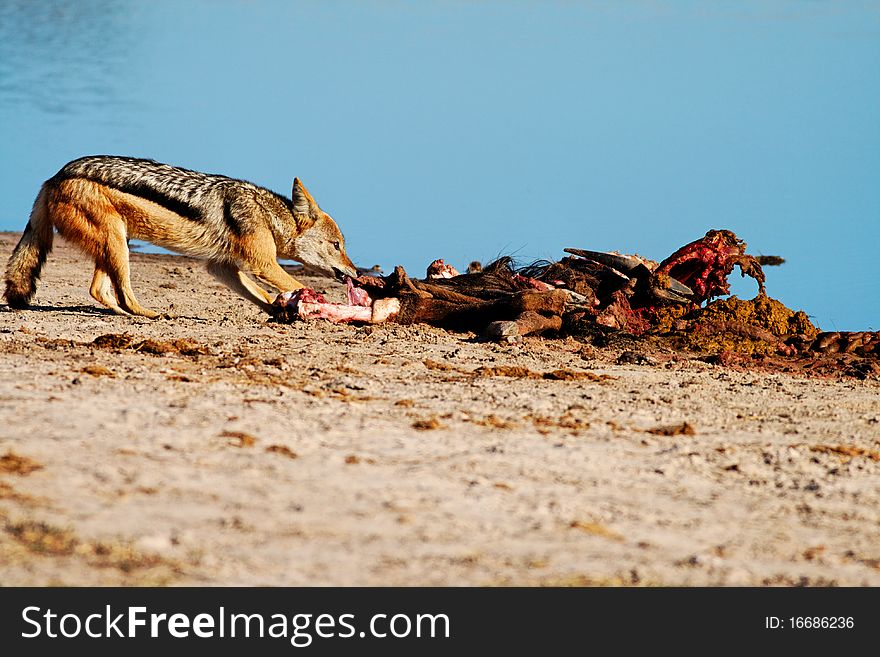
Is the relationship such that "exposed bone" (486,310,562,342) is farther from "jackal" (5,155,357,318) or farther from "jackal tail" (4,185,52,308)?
"jackal tail" (4,185,52,308)

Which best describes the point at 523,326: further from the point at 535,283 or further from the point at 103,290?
the point at 103,290

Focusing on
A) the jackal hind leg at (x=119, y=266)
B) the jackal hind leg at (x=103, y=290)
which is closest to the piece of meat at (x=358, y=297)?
the jackal hind leg at (x=119, y=266)

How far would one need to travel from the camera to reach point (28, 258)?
37.6 ft

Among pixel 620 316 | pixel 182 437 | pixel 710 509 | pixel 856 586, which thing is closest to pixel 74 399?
pixel 182 437

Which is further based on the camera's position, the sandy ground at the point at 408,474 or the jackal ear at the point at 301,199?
the jackal ear at the point at 301,199

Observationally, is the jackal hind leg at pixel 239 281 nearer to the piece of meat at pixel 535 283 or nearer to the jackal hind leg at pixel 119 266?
the jackal hind leg at pixel 119 266

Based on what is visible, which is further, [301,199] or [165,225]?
[301,199]

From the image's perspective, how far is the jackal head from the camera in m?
12.2

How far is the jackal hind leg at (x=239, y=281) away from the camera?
1209 cm

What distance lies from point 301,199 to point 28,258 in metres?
3.23

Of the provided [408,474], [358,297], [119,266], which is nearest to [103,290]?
[119,266]

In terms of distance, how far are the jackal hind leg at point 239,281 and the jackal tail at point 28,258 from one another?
192cm

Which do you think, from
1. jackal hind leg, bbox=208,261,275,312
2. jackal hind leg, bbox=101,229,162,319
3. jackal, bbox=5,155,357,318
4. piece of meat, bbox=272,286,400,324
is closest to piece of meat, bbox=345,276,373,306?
piece of meat, bbox=272,286,400,324

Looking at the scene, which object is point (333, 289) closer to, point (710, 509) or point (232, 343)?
point (232, 343)
